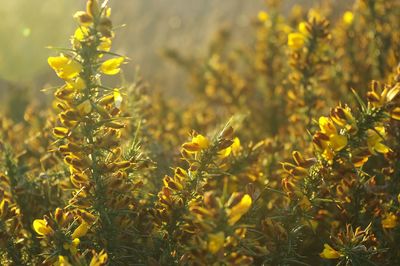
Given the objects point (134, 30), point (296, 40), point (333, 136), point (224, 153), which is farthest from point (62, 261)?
point (134, 30)

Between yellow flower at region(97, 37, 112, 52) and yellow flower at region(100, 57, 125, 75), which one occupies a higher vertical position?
yellow flower at region(97, 37, 112, 52)

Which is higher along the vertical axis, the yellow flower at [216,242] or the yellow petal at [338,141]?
the yellow petal at [338,141]

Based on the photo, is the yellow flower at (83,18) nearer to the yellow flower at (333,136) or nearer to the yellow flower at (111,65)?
the yellow flower at (111,65)

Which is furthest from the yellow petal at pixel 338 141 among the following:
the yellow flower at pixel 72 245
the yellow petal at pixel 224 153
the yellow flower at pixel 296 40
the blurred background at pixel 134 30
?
the blurred background at pixel 134 30

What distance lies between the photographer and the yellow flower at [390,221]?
1480mm

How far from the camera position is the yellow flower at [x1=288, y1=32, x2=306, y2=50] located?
1.97 meters

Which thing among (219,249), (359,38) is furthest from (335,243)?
(359,38)

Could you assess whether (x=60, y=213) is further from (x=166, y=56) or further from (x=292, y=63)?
(x=166, y=56)

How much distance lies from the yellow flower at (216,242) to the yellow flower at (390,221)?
702mm

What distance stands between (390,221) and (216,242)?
720mm

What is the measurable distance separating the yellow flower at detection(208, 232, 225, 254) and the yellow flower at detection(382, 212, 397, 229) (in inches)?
27.6

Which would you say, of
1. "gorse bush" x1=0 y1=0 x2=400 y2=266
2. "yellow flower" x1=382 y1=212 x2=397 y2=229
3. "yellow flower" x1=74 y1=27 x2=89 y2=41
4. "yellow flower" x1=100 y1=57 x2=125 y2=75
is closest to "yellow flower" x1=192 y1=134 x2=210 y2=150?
"gorse bush" x1=0 y1=0 x2=400 y2=266

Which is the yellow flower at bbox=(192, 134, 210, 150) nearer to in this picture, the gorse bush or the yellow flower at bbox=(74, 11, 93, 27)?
the gorse bush

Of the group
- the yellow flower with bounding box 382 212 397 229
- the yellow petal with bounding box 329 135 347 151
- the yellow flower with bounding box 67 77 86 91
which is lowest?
the yellow flower with bounding box 382 212 397 229
